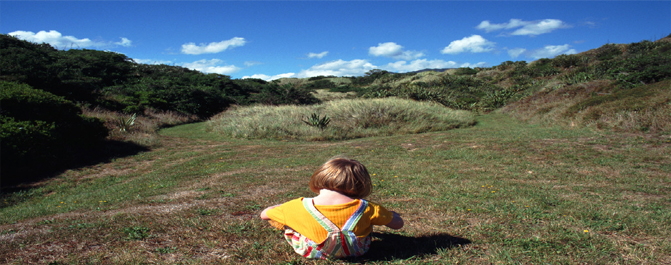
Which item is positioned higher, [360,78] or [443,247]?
[360,78]

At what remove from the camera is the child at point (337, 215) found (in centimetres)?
266

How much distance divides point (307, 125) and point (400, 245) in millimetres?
14034

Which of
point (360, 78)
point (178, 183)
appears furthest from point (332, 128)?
point (360, 78)

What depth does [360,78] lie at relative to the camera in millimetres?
55031

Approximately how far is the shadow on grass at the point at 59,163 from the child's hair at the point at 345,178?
8.17 meters

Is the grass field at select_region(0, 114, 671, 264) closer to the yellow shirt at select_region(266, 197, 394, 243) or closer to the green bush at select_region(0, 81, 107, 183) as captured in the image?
the yellow shirt at select_region(266, 197, 394, 243)

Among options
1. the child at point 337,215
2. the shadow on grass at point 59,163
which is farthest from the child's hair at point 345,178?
the shadow on grass at point 59,163

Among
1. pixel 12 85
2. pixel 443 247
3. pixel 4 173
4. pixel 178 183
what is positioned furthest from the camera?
pixel 12 85

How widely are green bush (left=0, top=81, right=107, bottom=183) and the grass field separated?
1.05 meters

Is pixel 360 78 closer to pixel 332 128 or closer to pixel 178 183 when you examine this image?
pixel 332 128

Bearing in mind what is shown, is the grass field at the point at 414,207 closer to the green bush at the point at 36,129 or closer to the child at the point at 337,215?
the child at the point at 337,215

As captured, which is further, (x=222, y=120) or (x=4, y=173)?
(x=222, y=120)

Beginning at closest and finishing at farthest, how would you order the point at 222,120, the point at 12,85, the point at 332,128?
the point at 12,85
the point at 332,128
the point at 222,120

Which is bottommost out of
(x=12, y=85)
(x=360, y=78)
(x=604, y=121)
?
(x=604, y=121)
